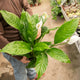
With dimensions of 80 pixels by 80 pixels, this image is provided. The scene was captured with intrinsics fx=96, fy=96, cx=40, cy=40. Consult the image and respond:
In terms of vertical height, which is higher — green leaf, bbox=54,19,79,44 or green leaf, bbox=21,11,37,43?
green leaf, bbox=21,11,37,43

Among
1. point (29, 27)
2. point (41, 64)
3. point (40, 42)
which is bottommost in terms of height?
point (41, 64)

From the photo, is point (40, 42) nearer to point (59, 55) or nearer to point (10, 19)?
point (59, 55)

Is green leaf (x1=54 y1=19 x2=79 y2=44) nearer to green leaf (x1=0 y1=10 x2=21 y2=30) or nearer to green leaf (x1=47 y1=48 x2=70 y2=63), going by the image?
green leaf (x1=47 y1=48 x2=70 y2=63)

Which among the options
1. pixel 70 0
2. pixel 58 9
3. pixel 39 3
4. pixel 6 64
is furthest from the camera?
pixel 39 3

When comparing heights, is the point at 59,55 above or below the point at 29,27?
below

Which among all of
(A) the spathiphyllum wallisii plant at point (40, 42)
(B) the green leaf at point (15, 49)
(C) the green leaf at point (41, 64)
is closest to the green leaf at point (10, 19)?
(A) the spathiphyllum wallisii plant at point (40, 42)

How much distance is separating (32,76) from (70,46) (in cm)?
106

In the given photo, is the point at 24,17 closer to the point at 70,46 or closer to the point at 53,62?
the point at 53,62

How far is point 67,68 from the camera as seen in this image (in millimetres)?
1689

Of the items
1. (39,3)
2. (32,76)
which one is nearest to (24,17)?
(32,76)

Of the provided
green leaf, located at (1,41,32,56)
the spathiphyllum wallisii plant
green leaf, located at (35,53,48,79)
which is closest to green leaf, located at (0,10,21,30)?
the spathiphyllum wallisii plant

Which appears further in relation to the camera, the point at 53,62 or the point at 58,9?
the point at 58,9

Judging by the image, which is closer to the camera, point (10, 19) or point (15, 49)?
point (15, 49)

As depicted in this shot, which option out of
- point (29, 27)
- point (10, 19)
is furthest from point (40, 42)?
point (10, 19)
